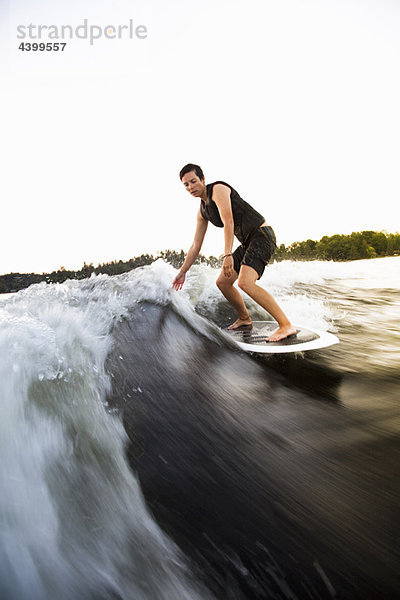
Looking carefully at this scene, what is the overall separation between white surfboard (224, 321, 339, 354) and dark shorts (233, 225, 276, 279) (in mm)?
617

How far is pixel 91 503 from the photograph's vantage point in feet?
4.18

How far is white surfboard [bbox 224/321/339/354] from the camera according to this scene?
3.02m

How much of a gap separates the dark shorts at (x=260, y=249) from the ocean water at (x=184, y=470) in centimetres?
98

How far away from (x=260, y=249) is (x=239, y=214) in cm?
39

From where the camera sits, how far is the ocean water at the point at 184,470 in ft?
3.51

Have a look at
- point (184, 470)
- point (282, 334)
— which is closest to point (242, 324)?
point (282, 334)

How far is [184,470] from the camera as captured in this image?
4.74ft

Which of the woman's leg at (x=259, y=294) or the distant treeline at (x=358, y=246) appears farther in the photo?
the distant treeline at (x=358, y=246)

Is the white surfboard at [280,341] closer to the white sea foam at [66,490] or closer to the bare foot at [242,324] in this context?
the bare foot at [242,324]

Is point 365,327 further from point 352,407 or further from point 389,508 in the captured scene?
point 389,508

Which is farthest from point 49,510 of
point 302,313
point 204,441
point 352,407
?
point 302,313

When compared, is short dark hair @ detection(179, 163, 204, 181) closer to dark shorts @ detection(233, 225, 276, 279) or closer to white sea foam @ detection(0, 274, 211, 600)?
dark shorts @ detection(233, 225, 276, 279)

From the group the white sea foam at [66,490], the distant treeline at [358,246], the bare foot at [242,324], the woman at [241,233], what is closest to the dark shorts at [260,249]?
the woman at [241,233]

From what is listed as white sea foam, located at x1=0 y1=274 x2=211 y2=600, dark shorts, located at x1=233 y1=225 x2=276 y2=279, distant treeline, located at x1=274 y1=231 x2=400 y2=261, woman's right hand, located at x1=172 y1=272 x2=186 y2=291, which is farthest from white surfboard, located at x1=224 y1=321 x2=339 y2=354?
distant treeline, located at x1=274 y1=231 x2=400 y2=261
